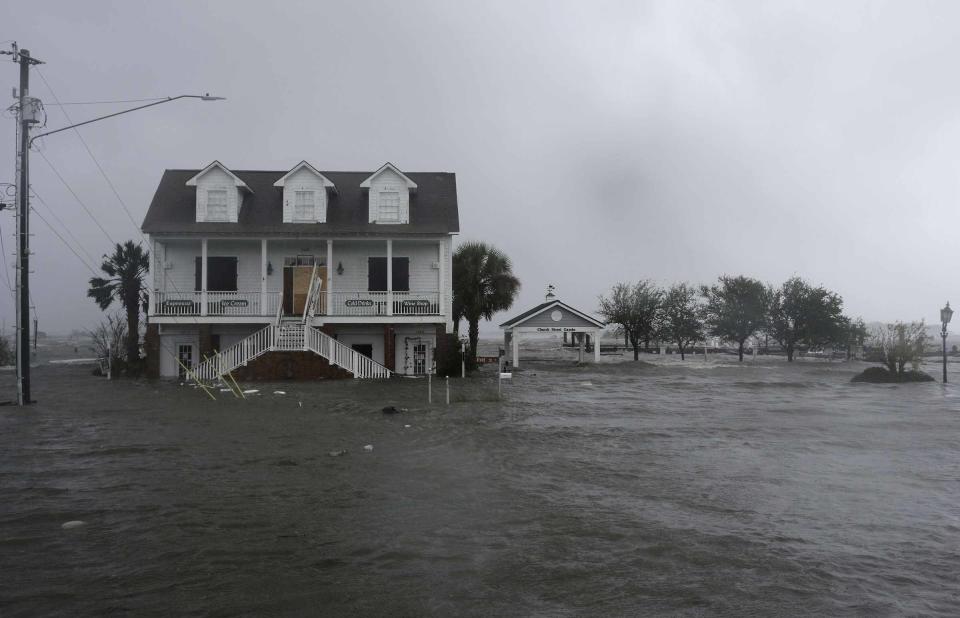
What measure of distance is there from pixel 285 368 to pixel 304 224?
694 centimetres

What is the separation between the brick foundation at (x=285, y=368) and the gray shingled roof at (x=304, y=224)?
5446 millimetres

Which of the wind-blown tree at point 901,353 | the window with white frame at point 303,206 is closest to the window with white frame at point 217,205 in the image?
the window with white frame at point 303,206

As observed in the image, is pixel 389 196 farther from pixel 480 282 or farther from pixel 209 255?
pixel 480 282

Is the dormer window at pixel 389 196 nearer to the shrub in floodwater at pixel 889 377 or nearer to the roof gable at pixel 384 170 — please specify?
the roof gable at pixel 384 170

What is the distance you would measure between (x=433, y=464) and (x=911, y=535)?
6.78 m

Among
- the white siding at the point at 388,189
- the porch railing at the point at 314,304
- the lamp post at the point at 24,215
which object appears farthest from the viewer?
the white siding at the point at 388,189

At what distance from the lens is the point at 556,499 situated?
9070mm

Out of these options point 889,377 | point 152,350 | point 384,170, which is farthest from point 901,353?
point 152,350

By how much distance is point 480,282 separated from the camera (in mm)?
41781

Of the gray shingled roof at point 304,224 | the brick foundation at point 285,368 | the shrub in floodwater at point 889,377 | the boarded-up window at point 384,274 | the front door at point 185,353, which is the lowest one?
the shrub in floodwater at point 889,377

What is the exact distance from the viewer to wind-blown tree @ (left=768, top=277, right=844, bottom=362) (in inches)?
Answer: 2213

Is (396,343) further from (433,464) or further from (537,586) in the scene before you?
(537,586)

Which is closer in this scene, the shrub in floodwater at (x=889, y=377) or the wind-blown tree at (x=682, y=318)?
the shrub in floodwater at (x=889, y=377)

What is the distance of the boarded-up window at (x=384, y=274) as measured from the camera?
31.4 m
